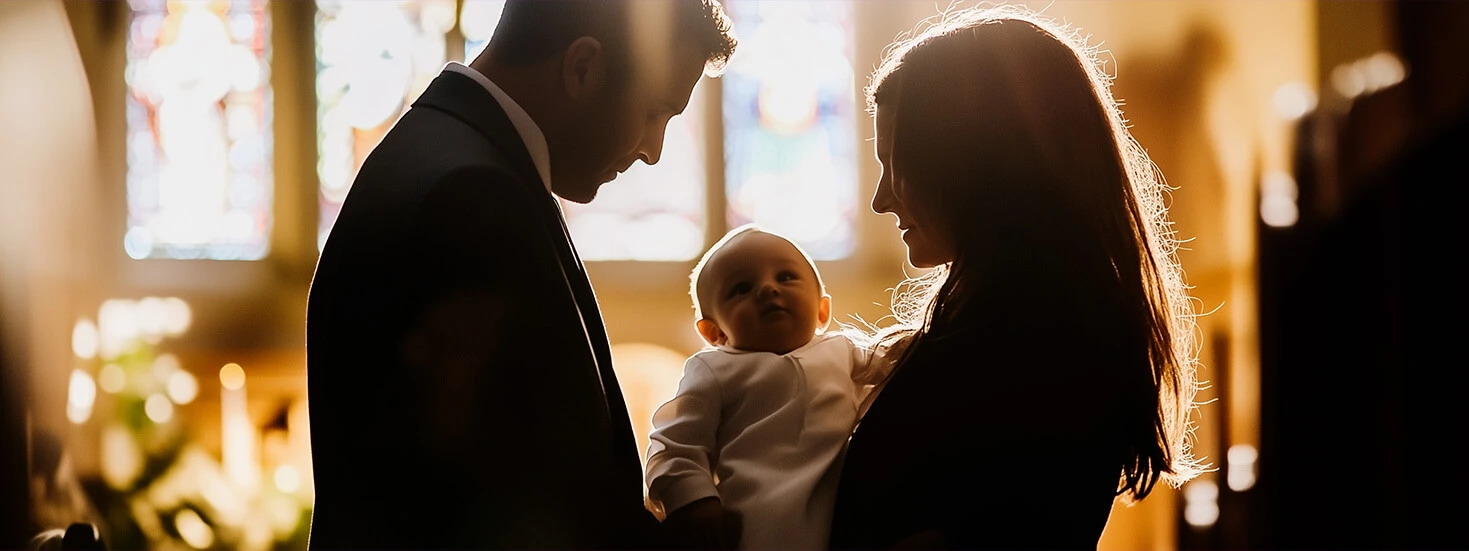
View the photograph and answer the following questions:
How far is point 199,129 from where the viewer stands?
18.4 ft

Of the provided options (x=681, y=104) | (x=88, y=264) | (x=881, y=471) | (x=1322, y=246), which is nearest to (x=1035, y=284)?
(x=881, y=471)

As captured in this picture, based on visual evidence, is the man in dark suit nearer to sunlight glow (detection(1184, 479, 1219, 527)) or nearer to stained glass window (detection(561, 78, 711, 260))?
sunlight glow (detection(1184, 479, 1219, 527))

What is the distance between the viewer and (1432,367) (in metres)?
2.90

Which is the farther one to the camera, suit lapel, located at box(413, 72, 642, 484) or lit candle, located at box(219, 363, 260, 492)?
lit candle, located at box(219, 363, 260, 492)

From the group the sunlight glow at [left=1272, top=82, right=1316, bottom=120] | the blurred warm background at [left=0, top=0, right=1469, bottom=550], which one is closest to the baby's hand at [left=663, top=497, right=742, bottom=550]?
the blurred warm background at [left=0, top=0, right=1469, bottom=550]

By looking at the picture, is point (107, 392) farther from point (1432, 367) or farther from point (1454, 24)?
point (1454, 24)

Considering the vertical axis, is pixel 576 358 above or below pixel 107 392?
above

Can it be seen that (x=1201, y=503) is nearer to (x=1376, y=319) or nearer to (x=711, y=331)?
(x=1376, y=319)

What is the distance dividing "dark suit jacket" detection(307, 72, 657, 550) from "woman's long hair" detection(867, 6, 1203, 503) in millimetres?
506

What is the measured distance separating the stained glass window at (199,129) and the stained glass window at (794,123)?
2305 mm

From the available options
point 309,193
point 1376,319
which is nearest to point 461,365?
point 1376,319

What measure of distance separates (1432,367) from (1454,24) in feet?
3.98

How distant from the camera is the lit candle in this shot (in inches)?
202

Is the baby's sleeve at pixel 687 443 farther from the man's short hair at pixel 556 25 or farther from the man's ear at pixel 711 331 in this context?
the man's short hair at pixel 556 25
